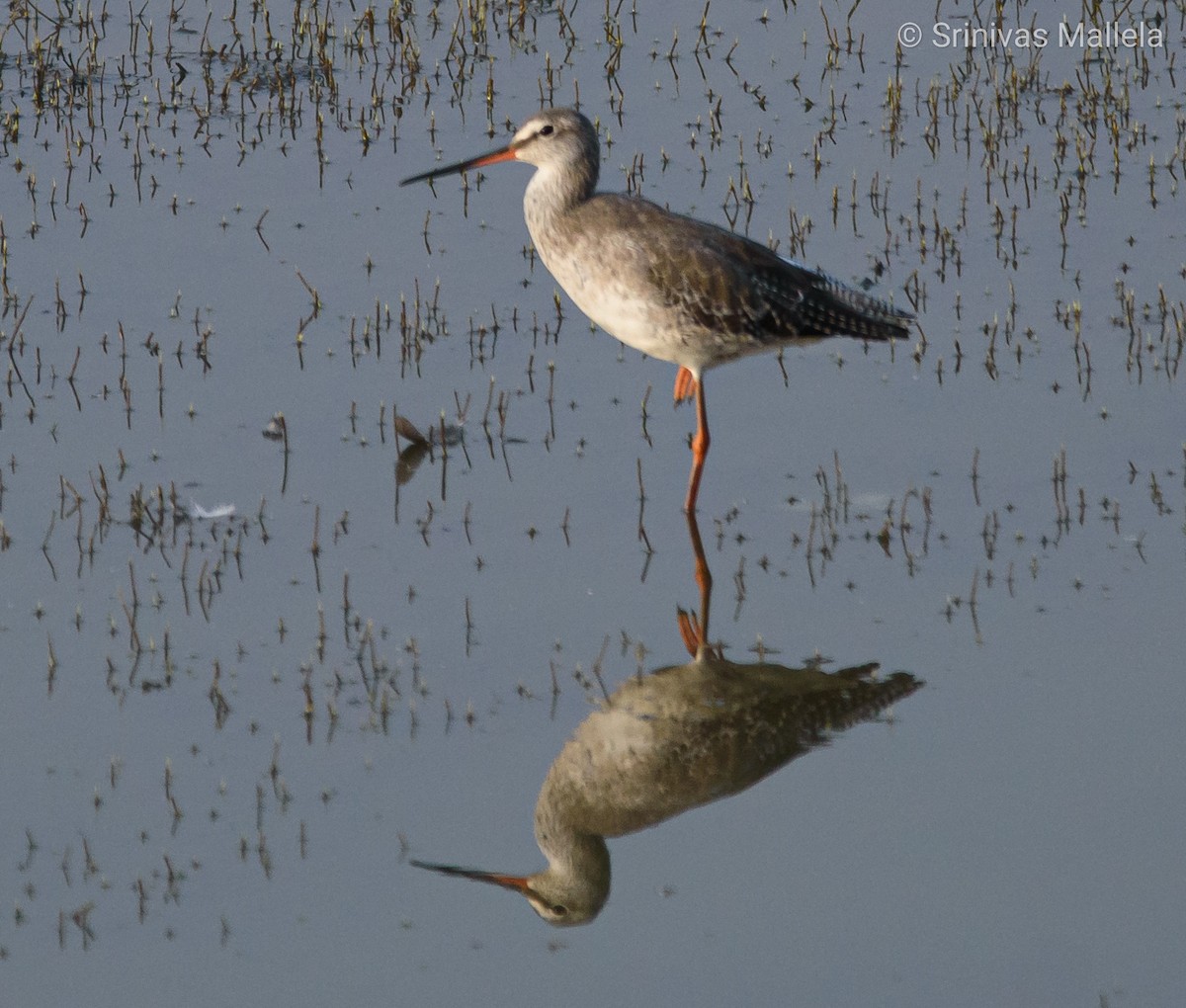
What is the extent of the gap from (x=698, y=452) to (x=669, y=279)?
0.91 m

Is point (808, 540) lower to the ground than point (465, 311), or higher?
lower

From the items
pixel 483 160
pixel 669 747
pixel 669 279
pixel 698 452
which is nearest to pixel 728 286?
pixel 669 279

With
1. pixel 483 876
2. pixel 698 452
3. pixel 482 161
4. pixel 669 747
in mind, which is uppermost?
pixel 482 161

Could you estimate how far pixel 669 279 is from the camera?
30.6 ft

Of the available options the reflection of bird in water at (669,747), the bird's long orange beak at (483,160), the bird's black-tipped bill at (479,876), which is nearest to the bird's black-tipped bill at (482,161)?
the bird's long orange beak at (483,160)

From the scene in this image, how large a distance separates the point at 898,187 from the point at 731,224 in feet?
5.06

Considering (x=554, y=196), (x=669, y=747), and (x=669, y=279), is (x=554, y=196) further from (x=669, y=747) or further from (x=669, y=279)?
(x=669, y=747)

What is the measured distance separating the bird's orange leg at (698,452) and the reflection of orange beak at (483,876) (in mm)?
3186

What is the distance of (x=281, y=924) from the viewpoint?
6.36 m

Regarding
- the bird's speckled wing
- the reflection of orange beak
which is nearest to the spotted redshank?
the bird's speckled wing

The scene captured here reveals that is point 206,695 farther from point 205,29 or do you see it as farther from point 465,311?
point 205,29

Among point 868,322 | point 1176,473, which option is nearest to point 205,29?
point 868,322

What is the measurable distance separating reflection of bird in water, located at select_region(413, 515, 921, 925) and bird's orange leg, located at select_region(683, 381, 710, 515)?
1.15 m

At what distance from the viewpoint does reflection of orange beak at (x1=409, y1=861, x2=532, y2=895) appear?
6.68 metres
